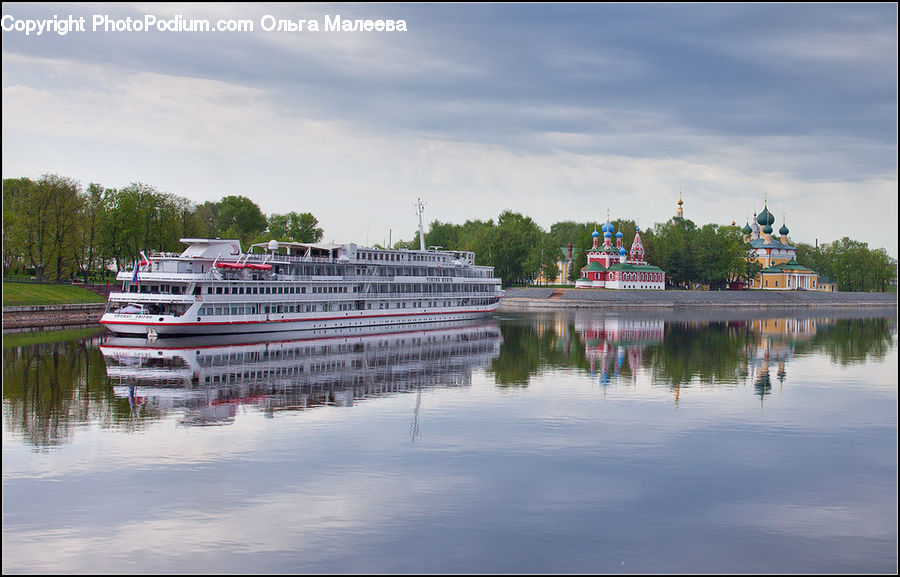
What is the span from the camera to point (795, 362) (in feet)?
171

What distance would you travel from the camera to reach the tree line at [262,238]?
81.8 m

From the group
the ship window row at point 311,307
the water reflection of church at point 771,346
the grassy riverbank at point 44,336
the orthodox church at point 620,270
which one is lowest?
the water reflection of church at point 771,346

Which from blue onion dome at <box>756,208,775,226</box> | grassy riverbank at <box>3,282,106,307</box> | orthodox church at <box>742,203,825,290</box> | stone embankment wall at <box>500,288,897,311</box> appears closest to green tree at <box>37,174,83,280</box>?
grassy riverbank at <box>3,282,106,307</box>

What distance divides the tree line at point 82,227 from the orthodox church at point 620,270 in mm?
71153

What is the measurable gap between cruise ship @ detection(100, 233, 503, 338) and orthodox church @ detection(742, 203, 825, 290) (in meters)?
103

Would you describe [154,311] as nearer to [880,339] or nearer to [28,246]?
[28,246]

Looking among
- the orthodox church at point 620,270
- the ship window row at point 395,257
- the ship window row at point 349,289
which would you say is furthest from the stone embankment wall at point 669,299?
the ship window row at point 395,257

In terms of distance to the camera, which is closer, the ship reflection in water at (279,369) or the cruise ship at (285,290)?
the ship reflection in water at (279,369)

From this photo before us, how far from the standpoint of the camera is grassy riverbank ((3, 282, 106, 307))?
67750mm

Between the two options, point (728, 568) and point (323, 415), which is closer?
point (728, 568)

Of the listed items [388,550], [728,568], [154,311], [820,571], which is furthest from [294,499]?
[154,311]

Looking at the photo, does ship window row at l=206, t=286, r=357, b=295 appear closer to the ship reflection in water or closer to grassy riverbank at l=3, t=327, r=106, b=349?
the ship reflection in water

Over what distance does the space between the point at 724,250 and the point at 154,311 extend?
123 metres

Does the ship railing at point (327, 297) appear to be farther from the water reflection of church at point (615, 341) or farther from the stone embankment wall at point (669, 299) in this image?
the stone embankment wall at point (669, 299)
